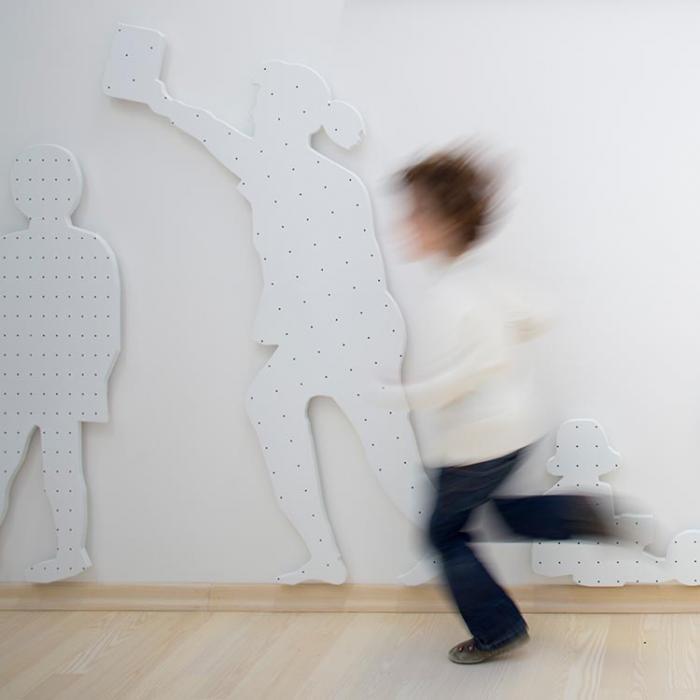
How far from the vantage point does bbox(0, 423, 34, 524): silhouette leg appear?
237 cm

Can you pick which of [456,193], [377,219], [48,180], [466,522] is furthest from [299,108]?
[466,522]

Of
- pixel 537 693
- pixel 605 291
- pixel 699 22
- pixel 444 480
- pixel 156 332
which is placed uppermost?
pixel 699 22

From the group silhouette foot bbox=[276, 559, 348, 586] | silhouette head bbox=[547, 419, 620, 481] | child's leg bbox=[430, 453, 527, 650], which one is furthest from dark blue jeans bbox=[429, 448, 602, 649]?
silhouette foot bbox=[276, 559, 348, 586]

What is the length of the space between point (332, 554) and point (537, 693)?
56cm

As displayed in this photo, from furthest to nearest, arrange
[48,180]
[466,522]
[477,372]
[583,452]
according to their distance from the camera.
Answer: [48,180]
[583,452]
[466,522]
[477,372]

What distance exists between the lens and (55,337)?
2.35 m

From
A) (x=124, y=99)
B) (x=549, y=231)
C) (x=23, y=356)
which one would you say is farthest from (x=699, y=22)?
(x=23, y=356)

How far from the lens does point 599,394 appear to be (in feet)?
7.23

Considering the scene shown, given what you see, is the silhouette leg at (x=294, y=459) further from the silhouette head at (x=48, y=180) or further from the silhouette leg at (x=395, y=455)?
the silhouette head at (x=48, y=180)

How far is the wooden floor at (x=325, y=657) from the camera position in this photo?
1903 mm

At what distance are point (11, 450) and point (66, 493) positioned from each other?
15cm

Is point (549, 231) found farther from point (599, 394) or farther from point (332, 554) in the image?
point (332, 554)

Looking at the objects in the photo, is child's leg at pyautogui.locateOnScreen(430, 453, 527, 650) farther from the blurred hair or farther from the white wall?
the blurred hair

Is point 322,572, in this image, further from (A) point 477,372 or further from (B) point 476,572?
(A) point 477,372
